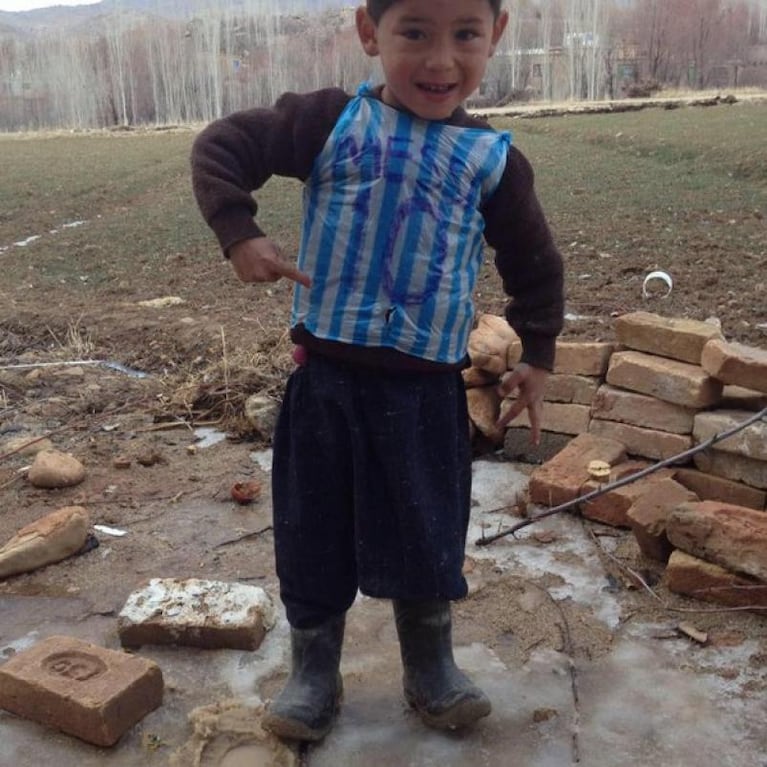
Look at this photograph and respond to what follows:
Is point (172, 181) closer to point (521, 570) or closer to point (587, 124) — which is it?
point (587, 124)

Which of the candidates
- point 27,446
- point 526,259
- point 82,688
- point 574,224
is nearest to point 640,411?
point 526,259

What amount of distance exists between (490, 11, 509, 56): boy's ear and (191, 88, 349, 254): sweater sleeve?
1.08 feet

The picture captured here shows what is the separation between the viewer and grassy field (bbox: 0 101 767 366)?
6988 mm

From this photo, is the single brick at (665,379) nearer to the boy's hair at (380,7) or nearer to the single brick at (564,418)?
the single brick at (564,418)

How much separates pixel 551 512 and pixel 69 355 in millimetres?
3526

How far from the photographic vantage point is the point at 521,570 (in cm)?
319

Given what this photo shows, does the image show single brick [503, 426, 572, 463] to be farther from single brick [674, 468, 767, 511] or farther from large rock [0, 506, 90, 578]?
large rock [0, 506, 90, 578]

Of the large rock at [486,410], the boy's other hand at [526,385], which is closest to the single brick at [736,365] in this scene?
the large rock at [486,410]

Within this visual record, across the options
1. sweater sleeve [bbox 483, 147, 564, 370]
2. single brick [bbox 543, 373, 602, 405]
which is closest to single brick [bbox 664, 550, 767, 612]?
sweater sleeve [bbox 483, 147, 564, 370]

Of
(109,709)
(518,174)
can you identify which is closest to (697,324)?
(518,174)

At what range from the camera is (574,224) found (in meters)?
9.91

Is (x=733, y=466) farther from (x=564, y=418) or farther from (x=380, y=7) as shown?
(x=380, y=7)

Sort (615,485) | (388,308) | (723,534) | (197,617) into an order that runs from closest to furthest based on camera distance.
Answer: (388,308)
(197,617)
(723,534)
(615,485)

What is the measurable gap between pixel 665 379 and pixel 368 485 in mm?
1677
